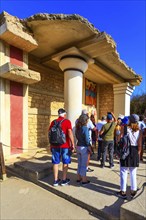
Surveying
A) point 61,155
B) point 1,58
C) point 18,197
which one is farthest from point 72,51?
point 18,197

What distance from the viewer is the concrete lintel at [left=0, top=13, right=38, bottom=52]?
16.4 feet

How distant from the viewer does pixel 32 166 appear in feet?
14.7

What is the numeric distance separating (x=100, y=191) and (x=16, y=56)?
189 inches

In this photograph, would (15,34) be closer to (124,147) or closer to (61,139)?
(61,139)

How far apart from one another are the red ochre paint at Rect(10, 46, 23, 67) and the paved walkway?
127 inches

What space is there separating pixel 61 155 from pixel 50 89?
16.7 ft

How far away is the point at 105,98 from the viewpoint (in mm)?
11773

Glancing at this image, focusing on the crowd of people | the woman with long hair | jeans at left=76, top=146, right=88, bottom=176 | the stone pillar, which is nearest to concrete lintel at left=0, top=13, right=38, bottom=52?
the crowd of people

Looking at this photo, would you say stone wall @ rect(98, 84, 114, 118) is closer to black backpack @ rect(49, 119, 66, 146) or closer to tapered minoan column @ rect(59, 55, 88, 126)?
tapered minoan column @ rect(59, 55, 88, 126)

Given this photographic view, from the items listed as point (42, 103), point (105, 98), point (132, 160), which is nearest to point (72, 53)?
point (42, 103)

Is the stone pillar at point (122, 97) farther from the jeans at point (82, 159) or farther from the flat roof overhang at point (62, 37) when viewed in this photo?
the jeans at point (82, 159)

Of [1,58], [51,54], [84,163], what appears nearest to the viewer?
[84,163]

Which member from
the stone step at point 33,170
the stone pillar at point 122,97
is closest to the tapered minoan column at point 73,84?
the stone step at point 33,170

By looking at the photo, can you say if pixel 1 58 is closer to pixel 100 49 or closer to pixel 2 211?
pixel 100 49
